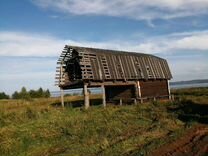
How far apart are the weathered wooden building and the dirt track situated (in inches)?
617

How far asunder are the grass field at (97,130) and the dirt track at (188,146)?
0.51 m

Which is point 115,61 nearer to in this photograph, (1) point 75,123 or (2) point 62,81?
(2) point 62,81

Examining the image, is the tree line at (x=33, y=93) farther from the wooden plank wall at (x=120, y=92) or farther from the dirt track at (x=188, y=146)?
the dirt track at (x=188, y=146)

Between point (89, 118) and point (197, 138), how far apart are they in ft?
30.9

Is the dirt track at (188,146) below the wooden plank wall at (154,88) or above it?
below

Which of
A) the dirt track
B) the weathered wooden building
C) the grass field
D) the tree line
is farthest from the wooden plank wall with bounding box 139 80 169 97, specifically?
the tree line

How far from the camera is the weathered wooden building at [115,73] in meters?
34.0

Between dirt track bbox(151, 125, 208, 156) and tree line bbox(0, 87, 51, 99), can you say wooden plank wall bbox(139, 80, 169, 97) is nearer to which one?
dirt track bbox(151, 125, 208, 156)

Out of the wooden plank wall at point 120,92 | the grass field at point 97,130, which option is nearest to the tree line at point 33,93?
the wooden plank wall at point 120,92

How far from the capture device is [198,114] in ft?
86.2

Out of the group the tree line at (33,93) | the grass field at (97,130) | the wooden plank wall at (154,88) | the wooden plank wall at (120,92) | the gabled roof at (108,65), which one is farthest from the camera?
the tree line at (33,93)

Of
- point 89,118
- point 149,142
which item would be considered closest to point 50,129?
point 89,118

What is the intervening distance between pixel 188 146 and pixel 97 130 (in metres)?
6.83

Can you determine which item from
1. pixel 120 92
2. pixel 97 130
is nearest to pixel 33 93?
pixel 120 92
